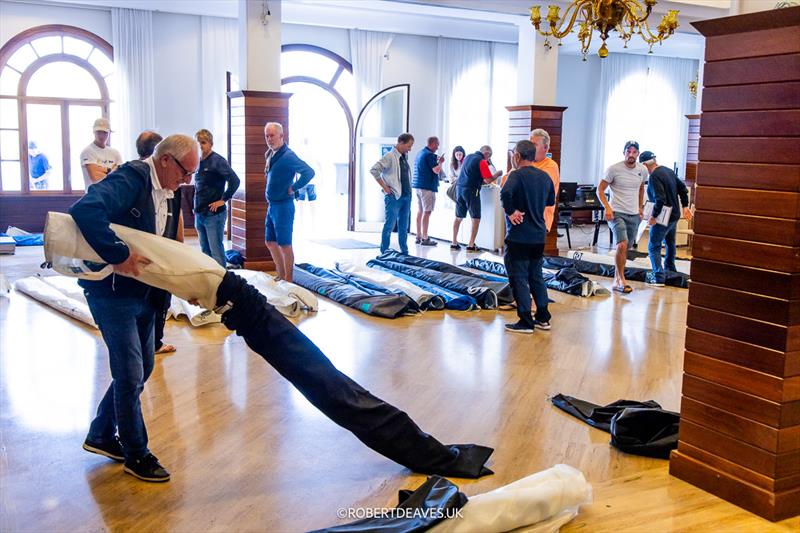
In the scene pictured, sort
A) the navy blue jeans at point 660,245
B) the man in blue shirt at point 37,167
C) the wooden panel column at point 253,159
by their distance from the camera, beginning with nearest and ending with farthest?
1. the navy blue jeans at point 660,245
2. the wooden panel column at point 253,159
3. the man in blue shirt at point 37,167

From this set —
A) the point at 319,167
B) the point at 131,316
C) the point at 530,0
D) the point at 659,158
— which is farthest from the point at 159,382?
the point at 659,158

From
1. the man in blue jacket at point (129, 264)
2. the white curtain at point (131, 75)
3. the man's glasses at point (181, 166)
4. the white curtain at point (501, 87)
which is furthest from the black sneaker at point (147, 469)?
the white curtain at point (501, 87)

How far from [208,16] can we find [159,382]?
8.77 m

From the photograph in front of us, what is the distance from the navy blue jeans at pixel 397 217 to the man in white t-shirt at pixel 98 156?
3.27 m

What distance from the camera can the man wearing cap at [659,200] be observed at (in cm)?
827

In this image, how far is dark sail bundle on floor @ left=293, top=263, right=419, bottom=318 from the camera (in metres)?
6.83

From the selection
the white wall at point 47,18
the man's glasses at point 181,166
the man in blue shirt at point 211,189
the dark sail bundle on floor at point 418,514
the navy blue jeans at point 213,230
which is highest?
the white wall at point 47,18

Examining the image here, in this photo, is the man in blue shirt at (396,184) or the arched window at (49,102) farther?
the arched window at (49,102)

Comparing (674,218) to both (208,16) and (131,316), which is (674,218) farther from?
(208,16)

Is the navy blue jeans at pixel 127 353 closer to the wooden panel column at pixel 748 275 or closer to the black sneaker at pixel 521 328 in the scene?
the wooden panel column at pixel 748 275

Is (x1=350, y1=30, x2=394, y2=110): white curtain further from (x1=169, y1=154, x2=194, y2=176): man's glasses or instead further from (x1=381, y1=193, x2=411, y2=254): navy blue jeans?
(x1=169, y1=154, x2=194, y2=176): man's glasses

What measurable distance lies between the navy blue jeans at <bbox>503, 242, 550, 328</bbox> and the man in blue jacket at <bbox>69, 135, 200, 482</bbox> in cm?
330

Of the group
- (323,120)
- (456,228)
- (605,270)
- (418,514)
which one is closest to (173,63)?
(323,120)

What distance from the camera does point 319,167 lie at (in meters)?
16.2
